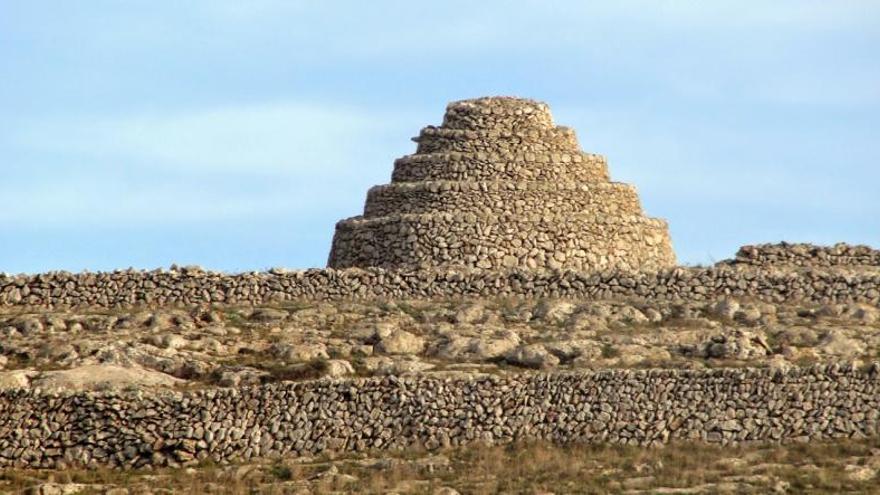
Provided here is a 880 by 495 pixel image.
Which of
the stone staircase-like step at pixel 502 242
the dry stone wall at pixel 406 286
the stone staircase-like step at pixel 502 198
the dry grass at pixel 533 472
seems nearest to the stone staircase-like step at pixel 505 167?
the stone staircase-like step at pixel 502 198

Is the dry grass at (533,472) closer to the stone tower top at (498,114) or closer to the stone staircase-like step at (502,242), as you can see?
the stone staircase-like step at (502,242)

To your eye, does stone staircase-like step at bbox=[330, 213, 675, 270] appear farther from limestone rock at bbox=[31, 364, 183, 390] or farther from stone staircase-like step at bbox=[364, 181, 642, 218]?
limestone rock at bbox=[31, 364, 183, 390]

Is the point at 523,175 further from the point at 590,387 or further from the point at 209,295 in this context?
the point at 590,387

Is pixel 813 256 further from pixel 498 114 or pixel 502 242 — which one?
pixel 498 114

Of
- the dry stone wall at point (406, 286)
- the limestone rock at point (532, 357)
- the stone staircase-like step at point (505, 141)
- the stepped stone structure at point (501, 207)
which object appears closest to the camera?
the limestone rock at point (532, 357)

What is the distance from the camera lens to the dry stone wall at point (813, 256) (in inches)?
1694

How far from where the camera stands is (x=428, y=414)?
3300 centimetres

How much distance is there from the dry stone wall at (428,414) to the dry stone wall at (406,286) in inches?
277

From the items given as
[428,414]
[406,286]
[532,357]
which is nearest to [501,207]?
[406,286]

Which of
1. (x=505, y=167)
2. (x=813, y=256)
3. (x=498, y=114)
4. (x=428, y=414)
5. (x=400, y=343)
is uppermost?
(x=498, y=114)

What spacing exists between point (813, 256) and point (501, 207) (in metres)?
7.38

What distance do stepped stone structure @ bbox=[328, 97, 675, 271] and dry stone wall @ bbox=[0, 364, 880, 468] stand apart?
838 cm

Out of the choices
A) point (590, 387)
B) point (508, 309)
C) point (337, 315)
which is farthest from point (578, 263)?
point (590, 387)

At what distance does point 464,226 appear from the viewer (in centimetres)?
4244
